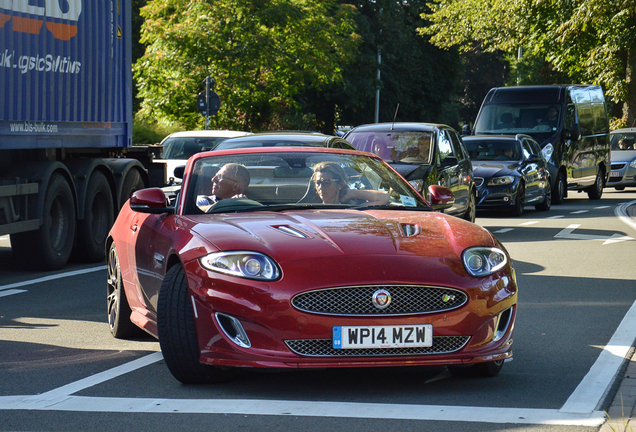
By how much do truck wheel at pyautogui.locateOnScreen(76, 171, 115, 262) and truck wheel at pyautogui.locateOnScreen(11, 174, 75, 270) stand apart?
1.17 feet

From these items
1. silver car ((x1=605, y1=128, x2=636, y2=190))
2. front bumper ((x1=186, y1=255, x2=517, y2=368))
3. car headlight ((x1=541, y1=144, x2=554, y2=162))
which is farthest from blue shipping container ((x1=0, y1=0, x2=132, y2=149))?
silver car ((x1=605, y1=128, x2=636, y2=190))

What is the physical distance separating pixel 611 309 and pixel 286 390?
3913mm

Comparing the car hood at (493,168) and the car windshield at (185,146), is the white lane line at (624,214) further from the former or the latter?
the car windshield at (185,146)

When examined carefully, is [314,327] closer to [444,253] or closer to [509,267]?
[444,253]

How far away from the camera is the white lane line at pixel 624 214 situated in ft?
59.5

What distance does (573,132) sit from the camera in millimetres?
24359

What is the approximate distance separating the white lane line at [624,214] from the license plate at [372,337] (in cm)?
1284

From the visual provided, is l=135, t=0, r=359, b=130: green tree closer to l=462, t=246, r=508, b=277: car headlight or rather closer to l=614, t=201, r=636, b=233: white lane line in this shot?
l=614, t=201, r=636, b=233: white lane line

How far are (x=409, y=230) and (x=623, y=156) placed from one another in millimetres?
26431

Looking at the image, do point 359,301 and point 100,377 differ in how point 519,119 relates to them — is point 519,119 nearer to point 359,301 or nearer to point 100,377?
point 100,377

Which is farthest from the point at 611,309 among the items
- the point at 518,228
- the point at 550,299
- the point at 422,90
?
the point at 422,90

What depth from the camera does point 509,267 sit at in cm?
568

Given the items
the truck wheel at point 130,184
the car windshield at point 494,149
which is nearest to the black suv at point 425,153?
the truck wheel at point 130,184

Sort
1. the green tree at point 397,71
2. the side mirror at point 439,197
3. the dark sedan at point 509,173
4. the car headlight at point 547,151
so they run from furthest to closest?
the green tree at point 397,71
the car headlight at point 547,151
the dark sedan at point 509,173
the side mirror at point 439,197
